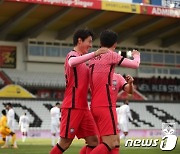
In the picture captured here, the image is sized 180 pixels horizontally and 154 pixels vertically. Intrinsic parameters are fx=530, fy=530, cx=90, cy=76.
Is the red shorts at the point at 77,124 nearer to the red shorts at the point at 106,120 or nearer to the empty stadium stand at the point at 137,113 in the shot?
the red shorts at the point at 106,120

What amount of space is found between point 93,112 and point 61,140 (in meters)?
0.73

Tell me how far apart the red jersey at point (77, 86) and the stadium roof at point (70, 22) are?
1184 inches

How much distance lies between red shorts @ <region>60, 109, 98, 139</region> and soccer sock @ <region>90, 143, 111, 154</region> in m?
0.60

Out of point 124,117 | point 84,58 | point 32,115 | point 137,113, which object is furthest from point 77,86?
point 137,113

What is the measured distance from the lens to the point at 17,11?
39406mm

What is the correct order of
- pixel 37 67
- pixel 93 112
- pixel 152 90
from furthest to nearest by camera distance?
pixel 152 90 < pixel 37 67 < pixel 93 112

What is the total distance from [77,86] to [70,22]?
3600cm

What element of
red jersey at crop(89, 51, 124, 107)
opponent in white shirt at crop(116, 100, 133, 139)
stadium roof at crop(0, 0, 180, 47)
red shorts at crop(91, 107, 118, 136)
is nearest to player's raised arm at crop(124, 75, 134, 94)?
red jersey at crop(89, 51, 124, 107)

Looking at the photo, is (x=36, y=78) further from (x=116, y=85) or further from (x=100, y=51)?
(x=100, y=51)

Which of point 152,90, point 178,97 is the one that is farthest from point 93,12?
point 178,97

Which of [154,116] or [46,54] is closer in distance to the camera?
[154,116]

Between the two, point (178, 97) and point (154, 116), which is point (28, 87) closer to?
point (154, 116)

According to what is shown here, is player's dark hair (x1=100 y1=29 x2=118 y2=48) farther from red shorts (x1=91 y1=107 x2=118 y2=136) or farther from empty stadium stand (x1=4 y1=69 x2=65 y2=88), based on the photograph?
empty stadium stand (x1=4 y1=69 x2=65 y2=88)

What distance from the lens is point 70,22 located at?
4328cm
